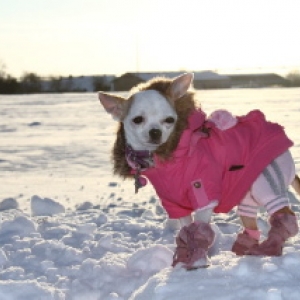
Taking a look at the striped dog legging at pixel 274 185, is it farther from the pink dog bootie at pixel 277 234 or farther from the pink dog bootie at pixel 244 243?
the pink dog bootie at pixel 244 243

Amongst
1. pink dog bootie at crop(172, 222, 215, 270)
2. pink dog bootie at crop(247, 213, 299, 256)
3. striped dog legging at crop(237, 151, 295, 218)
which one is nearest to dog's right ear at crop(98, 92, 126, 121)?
pink dog bootie at crop(172, 222, 215, 270)

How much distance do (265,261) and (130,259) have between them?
999 mm

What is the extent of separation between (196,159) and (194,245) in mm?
510

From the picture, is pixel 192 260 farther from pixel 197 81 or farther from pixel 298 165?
pixel 197 81

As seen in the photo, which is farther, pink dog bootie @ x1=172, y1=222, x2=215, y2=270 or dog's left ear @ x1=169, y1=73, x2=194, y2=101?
dog's left ear @ x1=169, y1=73, x2=194, y2=101

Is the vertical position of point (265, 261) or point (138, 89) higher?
point (138, 89)

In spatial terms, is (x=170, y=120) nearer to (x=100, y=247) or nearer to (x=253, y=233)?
(x=253, y=233)

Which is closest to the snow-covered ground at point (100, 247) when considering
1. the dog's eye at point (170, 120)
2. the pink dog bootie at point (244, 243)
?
the pink dog bootie at point (244, 243)

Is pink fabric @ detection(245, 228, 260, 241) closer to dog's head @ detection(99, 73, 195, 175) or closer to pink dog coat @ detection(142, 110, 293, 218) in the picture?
pink dog coat @ detection(142, 110, 293, 218)

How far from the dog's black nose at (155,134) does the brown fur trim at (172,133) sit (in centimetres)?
6

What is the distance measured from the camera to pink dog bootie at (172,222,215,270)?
3717 mm

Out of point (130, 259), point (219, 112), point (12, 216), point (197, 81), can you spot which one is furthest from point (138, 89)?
point (197, 81)

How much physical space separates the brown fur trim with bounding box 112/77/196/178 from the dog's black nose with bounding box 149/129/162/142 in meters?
0.06

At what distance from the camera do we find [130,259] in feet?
13.7
